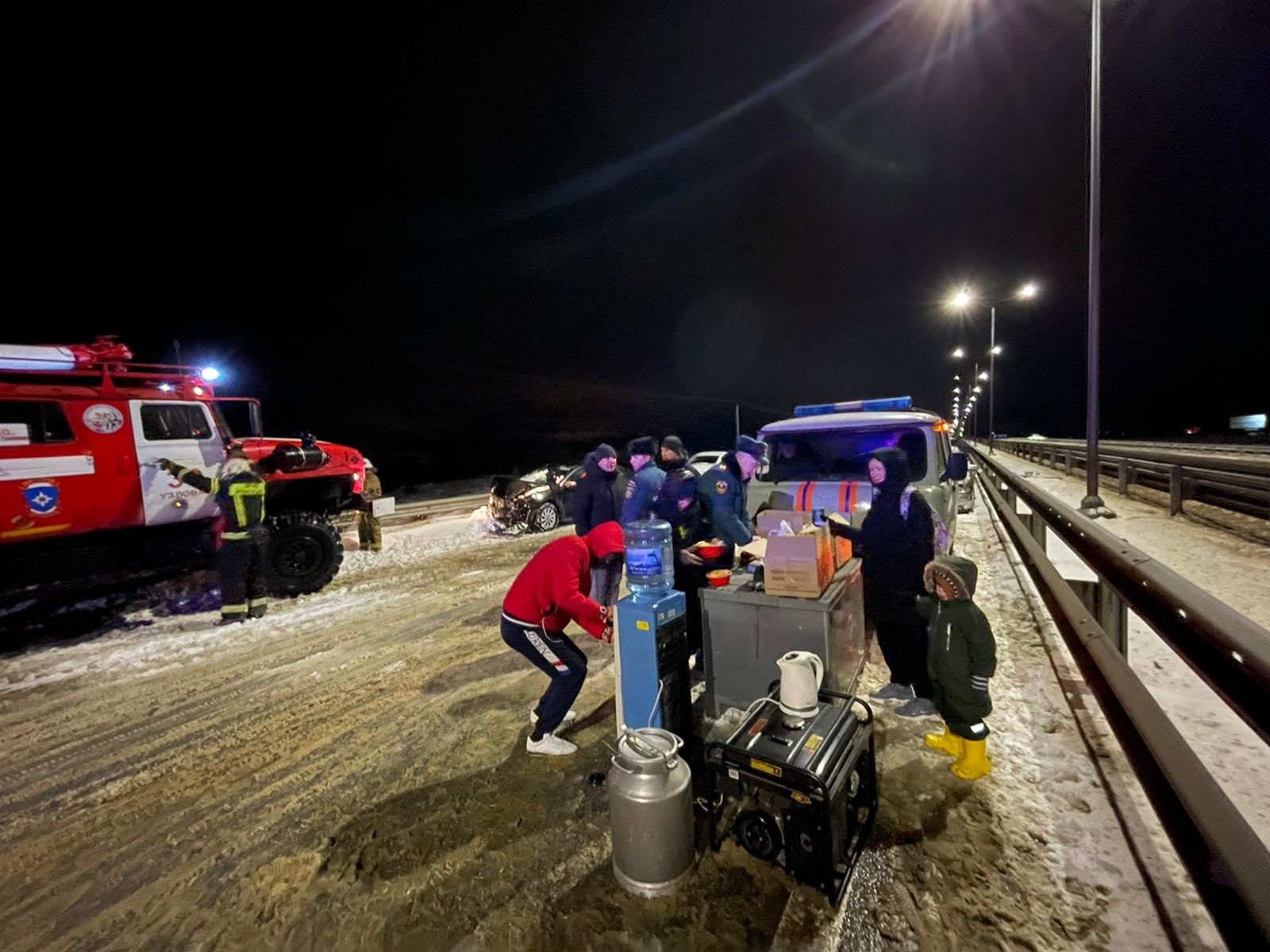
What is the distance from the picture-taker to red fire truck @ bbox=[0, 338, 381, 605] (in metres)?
5.99

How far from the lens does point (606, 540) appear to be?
3.47 metres

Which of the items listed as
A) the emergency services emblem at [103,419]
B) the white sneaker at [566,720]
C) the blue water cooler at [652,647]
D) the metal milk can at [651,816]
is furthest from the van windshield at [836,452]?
the emergency services emblem at [103,419]

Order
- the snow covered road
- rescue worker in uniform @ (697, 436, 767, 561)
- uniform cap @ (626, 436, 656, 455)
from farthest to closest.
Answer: uniform cap @ (626, 436, 656, 455)
rescue worker in uniform @ (697, 436, 767, 561)
the snow covered road

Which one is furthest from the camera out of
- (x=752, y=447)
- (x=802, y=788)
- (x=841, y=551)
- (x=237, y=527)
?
(x=237, y=527)

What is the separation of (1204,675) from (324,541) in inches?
332

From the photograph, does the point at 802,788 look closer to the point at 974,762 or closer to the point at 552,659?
the point at 974,762

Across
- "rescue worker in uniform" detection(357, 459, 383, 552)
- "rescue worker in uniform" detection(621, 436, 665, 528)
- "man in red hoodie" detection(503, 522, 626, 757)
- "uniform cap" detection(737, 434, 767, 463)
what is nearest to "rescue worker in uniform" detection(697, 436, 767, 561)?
"uniform cap" detection(737, 434, 767, 463)

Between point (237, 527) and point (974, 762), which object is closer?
point (974, 762)

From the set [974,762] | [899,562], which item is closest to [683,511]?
[899,562]

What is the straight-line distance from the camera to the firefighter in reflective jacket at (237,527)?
21.2ft

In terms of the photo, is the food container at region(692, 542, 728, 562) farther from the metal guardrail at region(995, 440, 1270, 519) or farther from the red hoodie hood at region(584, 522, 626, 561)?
the metal guardrail at region(995, 440, 1270, 519)

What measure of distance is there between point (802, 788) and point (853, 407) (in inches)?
221

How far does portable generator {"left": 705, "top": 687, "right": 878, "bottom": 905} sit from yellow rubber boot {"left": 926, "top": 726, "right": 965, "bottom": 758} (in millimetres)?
891

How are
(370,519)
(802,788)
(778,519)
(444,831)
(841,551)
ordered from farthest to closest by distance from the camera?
(370,519) < (778,519) < (841,551) < (444,831) < (802,788)
